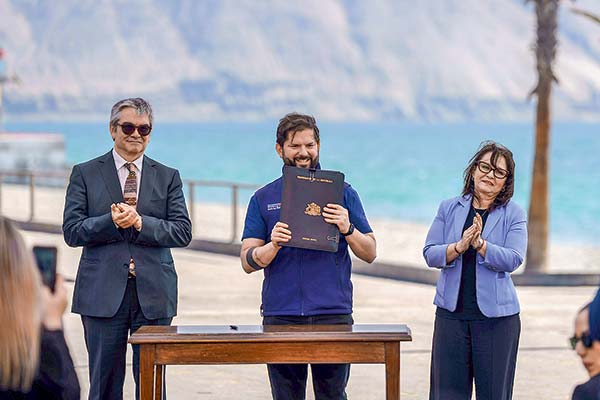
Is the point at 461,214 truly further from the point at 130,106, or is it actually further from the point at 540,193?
the point at 540,193

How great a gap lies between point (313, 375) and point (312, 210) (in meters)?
0.85

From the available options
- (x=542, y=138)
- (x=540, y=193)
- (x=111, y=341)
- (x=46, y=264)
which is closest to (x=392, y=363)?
(x=111, y=341)

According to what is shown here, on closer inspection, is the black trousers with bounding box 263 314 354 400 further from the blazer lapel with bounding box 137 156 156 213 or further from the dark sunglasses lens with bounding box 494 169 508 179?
the dark sunglasses lens with bounding box 494 169 508 179

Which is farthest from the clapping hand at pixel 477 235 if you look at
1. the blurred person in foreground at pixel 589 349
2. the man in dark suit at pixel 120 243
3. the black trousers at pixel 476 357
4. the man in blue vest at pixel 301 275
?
the blurred person in foreground at pixel 589 349

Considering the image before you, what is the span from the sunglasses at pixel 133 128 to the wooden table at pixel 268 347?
1056mm

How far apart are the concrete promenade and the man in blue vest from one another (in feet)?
8.55

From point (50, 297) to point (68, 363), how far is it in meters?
0.24

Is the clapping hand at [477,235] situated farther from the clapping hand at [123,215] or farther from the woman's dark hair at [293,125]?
the clapping hand at [123,215]

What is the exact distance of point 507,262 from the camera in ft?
22.5

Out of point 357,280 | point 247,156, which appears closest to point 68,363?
point 357,280

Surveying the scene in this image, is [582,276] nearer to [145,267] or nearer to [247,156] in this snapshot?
[145,267]

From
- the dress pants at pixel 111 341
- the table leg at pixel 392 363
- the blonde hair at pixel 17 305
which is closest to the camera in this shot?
the blonde hair at pixel 17 305

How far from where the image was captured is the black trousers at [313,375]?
6.83m

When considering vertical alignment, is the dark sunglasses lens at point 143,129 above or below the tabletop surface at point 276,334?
above
